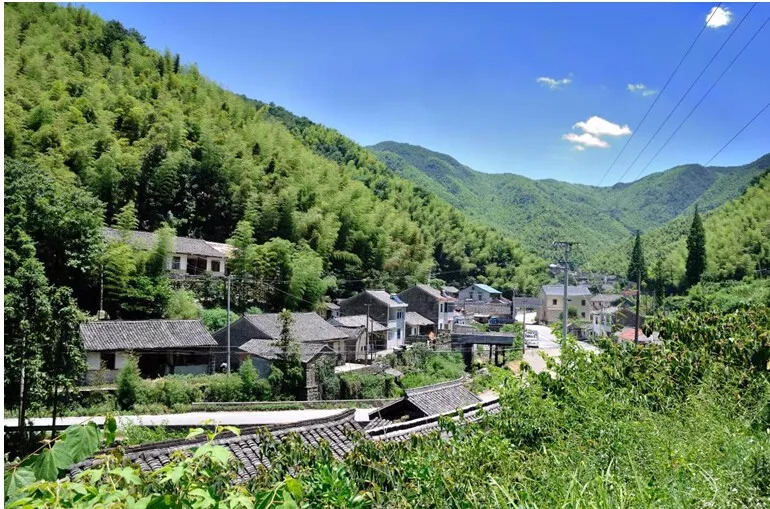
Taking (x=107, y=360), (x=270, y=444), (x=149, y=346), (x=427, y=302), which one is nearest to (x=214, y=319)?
(x=149, y=346)

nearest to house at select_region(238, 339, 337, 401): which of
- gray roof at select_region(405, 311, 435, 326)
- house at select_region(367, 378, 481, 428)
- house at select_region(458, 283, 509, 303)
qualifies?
house at select_region(367, 378, 481, 428)

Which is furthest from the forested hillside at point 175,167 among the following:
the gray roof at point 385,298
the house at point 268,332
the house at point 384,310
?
the house at point 268,332

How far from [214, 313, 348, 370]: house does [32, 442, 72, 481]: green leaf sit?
1533 centimetres

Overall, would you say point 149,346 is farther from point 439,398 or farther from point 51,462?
point 51,462

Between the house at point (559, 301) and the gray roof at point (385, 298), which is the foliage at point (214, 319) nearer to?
the gray roof at point (385, 298)

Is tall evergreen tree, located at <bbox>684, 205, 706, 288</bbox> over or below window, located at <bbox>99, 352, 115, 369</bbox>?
over

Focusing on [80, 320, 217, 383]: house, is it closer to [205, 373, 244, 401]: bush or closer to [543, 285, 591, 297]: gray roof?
[205, 373, 244, 401]: bush

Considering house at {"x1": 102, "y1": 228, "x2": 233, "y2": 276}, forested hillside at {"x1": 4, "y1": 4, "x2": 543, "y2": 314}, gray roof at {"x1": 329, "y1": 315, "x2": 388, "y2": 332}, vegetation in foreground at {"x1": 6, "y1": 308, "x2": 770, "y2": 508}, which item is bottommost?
gray roof at {"x1": 329, "y1": 315, "x2": 388, "y2": 332}

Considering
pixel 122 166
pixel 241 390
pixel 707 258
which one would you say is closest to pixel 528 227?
pixel 707 258

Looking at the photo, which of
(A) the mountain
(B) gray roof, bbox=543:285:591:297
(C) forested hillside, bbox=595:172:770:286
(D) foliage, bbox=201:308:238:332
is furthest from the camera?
(A) the mountain

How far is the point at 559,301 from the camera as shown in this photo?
3581 cm

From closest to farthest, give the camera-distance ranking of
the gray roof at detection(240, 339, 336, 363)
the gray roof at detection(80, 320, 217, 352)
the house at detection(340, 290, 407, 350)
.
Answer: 1. the gray roof at detection(80, 320, 217, 352)
2. the gray roof at detection(240, 339, 336, 363)
3. the house at detection(340, 290, 407, 350)

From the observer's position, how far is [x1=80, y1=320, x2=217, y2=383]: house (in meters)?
14.4

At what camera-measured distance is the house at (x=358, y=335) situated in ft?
63.8
